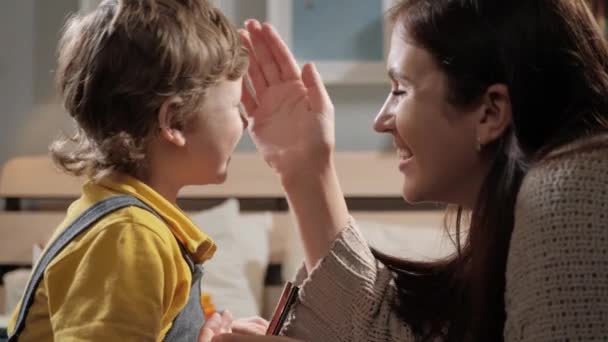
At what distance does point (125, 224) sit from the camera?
41.3 inches

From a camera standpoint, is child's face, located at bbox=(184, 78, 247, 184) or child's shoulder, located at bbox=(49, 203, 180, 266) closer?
child's shoulder, located at bbox=(49, 203, 180, 266)

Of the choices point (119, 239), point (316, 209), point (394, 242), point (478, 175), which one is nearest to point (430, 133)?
point (478, 175)

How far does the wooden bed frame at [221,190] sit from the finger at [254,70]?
1576mm

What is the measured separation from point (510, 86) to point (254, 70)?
1.45 ft

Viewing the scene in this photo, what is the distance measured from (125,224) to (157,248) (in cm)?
→ 5

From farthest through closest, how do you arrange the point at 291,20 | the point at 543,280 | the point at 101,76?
the point at 291,20, the point at 101,76, the point at 543,280

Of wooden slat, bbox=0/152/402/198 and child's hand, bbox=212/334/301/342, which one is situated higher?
child's hand, bbox=212/334/301/342

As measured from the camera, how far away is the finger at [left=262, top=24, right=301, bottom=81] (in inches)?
52.4

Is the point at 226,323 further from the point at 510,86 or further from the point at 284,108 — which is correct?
the point at 510,86

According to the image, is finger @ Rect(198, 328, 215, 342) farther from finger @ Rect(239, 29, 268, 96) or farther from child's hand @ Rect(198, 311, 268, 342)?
finger @ Rect(239, 29, 268, 96)

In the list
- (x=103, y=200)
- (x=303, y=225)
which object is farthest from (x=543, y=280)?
(x=103, y=200)

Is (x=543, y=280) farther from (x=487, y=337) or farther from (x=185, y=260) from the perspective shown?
(x=185, y=260)

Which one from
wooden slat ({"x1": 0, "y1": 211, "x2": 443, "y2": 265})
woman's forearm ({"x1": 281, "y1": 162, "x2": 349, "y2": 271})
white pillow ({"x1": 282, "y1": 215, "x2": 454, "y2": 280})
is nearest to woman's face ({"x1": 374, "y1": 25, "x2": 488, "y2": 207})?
woman's forearm ({"x1": 281, "y1": 162, "x2": 349, "y2": 271})

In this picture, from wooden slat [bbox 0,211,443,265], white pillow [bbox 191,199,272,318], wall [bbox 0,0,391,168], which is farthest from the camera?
wall [bbox 0,0,391,168]
